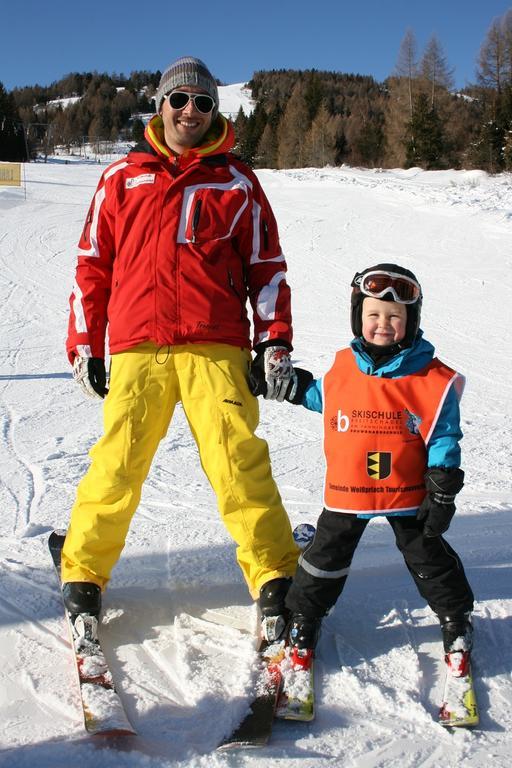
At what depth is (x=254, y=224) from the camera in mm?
2586

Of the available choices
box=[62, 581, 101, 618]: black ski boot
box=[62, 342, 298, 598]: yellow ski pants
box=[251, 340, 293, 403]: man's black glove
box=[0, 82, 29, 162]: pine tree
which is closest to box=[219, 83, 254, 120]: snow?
box=[0, 82, 29, 162]: pine tree

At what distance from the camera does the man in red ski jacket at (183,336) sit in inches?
96.0

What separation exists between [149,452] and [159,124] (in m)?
1.27

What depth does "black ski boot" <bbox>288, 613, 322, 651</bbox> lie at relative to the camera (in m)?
2.35

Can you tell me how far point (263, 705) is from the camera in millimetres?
2162

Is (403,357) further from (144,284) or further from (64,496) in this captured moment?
(64,496)

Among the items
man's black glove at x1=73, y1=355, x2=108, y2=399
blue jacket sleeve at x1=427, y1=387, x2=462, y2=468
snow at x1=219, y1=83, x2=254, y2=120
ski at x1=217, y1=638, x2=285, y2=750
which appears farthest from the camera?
snow at x1=219, y1=83, x2=254, y2=120

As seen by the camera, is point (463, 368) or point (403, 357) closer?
point (403, 357)

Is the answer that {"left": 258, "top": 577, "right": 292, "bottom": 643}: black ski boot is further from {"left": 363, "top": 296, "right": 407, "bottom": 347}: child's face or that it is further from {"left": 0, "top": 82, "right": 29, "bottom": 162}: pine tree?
{"left": 0, "top": 82, "right": 29, "bottom": 162}: pine tree

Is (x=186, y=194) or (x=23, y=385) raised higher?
(x=186, y=194)

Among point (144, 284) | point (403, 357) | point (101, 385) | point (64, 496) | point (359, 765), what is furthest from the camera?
point (64, 496)

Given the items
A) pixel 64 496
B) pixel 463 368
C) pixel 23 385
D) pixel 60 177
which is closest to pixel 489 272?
pixel 463 368

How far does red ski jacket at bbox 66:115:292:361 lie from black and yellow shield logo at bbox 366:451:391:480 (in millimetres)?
624

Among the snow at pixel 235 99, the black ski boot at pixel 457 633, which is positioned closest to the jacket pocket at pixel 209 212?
the black ski boot at pixel 457 633
